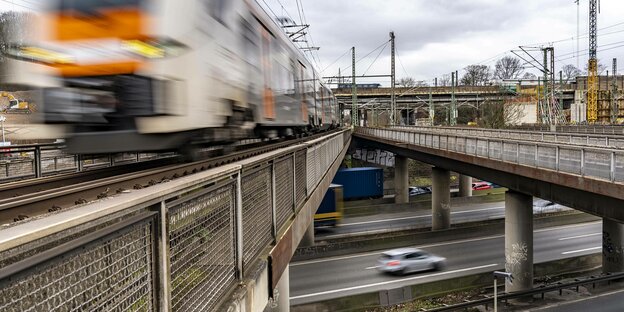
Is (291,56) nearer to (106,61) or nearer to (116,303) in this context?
(106,61)

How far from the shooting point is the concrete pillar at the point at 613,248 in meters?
24.9

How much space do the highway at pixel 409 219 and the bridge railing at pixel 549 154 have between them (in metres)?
10.7

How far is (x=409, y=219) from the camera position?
40.5m

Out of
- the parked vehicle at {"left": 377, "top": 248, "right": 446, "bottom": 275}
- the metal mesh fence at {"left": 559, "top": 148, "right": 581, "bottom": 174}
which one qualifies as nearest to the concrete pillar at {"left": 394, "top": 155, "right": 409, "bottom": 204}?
the parked vehicle at {"left": 377, "top": 248, "right": 446, "bottom": 275}

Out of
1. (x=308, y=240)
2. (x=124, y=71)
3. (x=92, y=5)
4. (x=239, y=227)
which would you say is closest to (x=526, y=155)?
(x=308, y=240)

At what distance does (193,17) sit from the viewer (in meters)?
7.37

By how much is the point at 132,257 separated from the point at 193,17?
551 cm

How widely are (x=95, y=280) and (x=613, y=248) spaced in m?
28.9

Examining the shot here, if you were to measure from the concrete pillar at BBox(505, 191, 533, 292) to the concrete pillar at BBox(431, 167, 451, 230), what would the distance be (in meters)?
13.3

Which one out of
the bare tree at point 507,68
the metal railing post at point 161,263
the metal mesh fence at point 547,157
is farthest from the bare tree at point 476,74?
the metal railing post at point 161,263

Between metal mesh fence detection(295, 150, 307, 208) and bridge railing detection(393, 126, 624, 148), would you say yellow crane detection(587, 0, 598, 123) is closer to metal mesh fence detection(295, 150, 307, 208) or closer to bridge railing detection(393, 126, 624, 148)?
bridge railing detection(393, 126, 624, 148)

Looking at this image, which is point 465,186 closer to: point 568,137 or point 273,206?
point 568,137

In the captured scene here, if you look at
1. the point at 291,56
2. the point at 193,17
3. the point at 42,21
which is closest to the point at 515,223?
the point at 291,56

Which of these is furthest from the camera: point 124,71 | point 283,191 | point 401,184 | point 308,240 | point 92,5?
point 401,184
